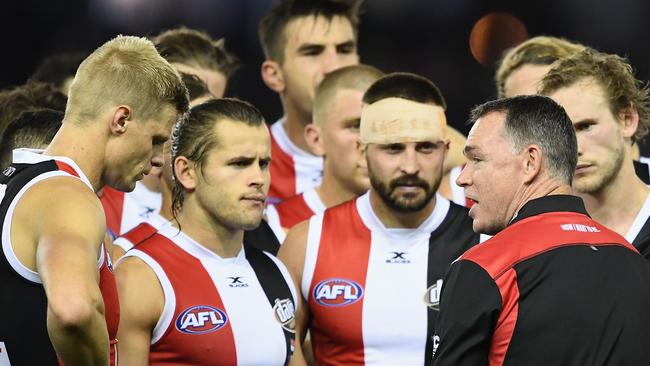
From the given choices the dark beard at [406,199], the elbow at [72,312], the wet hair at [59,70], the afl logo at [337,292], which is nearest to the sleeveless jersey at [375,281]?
the afl logo at [337,292]

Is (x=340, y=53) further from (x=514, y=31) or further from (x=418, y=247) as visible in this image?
(x=514, y=31)

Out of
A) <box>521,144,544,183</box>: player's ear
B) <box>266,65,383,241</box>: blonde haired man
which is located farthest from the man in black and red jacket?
<box>266,65,383,241</box>: blonde haired man

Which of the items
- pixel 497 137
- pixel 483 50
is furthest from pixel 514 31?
pixel 497 137

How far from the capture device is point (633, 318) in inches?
122

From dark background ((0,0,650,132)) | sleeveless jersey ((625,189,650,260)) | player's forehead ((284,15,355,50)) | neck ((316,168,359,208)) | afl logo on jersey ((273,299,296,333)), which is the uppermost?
dark background ((0,0,650,132))

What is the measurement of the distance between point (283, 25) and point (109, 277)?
3293 mm

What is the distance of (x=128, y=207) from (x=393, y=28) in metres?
5.63

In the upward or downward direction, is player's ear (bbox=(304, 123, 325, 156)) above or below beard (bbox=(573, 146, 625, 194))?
above

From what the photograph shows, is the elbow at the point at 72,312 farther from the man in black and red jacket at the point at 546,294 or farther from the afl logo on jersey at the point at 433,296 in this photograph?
the afl logo on jersey at the point at 433,296

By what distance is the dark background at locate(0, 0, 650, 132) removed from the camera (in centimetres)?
941

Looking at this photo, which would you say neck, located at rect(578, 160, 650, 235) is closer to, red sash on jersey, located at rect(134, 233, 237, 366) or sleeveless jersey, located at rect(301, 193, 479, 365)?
sleeveless jersey, located at rect(301, 193, 479, 365)

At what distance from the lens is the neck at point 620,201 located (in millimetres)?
4359

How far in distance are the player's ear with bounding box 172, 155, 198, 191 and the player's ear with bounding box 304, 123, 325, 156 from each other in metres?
1.30

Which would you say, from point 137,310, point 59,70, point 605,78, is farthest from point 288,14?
point 137,310
